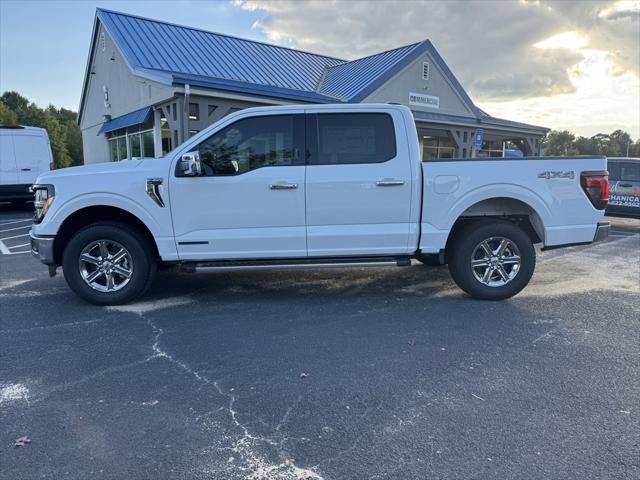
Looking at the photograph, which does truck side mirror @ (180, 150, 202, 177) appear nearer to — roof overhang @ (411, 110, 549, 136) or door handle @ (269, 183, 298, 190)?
door handle @ (269, 183, 298, 190)

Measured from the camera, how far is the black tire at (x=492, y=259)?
5344mm

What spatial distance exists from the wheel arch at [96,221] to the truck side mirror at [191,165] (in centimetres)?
81

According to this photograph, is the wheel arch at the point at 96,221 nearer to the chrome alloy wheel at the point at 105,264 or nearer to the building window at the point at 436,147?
the chrome alloy wheel at the point at 105,264

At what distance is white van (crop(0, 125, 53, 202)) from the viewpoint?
1380 cm

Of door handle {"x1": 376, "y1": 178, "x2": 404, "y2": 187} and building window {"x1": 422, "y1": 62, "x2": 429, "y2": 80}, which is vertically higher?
building window {"x1": 422, "y1": 62, "x2": 429, "y2": 80}

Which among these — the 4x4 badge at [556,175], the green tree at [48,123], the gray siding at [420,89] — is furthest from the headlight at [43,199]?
the green tree at [48,123]

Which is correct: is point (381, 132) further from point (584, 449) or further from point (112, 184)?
point (584, 449)

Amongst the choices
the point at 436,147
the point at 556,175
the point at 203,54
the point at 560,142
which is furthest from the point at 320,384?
the point at 560,142

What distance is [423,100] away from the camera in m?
20.1

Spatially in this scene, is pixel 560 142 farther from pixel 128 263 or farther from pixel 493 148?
pixel 128 263

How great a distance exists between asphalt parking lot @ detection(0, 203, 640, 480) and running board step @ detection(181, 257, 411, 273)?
0.46 meters

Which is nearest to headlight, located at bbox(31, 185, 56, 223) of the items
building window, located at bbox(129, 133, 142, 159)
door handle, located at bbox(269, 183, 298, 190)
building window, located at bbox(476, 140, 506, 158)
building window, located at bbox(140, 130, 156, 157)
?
door handle, located at bbox(269, 183, 298, 190)

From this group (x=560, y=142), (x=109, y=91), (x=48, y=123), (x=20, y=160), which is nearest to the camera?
(x=20, y=160)

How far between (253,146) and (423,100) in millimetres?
16644
